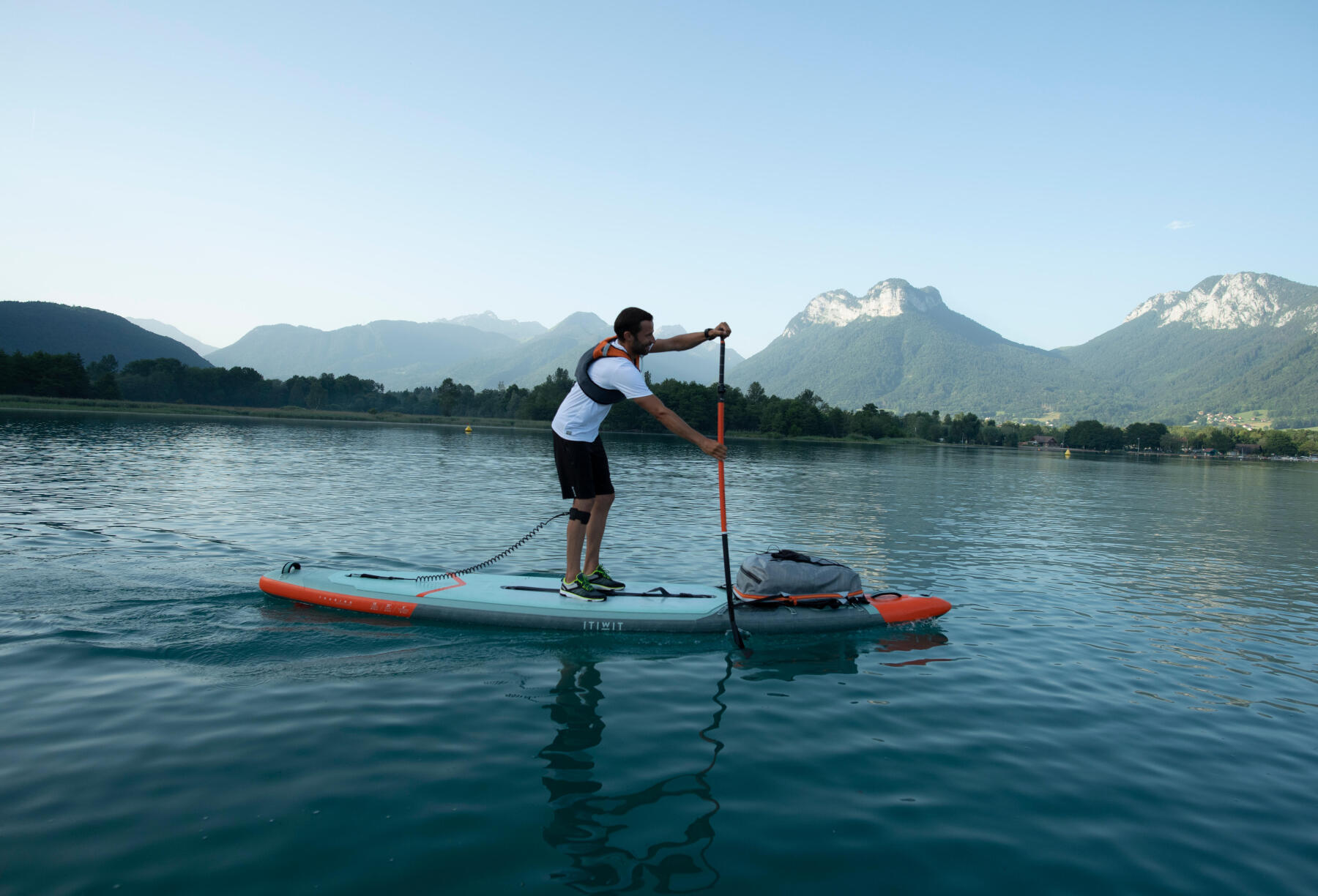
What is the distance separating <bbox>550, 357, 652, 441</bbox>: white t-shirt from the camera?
7.66m

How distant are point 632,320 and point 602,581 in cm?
334

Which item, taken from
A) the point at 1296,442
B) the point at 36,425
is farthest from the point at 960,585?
the point at 1296,442

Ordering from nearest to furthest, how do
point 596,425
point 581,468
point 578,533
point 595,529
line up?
point 596,425 → point 581,468 → point 578,533 → point 595,529

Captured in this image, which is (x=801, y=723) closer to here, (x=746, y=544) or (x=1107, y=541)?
(x=746, y=544)

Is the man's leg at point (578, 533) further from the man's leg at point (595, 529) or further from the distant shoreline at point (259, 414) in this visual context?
the distant shoreline at point (259, 414)

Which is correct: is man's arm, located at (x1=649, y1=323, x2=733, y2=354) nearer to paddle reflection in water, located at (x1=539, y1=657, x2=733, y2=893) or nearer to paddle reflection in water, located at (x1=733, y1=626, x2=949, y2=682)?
Result: paddle reflection in water, located at (x1=733, y1=626, x2=949, y2=682)

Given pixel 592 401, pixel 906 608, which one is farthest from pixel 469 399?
pixel 906 608

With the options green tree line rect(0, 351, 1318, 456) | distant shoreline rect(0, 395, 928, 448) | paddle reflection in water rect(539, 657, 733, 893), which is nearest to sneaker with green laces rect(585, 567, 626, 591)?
paddle reflection in water rect(539, 657, 733, 893)

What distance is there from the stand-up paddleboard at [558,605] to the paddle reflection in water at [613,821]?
2301 millimetres

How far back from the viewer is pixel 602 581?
8938 millimetres

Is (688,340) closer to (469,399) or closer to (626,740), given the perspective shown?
(626,740)

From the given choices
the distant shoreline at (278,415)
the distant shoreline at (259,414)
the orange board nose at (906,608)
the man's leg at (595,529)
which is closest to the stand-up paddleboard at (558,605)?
the orange board nose at (906,608)

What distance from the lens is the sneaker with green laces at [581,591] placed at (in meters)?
8.60

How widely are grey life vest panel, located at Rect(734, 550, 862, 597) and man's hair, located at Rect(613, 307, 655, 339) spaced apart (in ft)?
11.0
